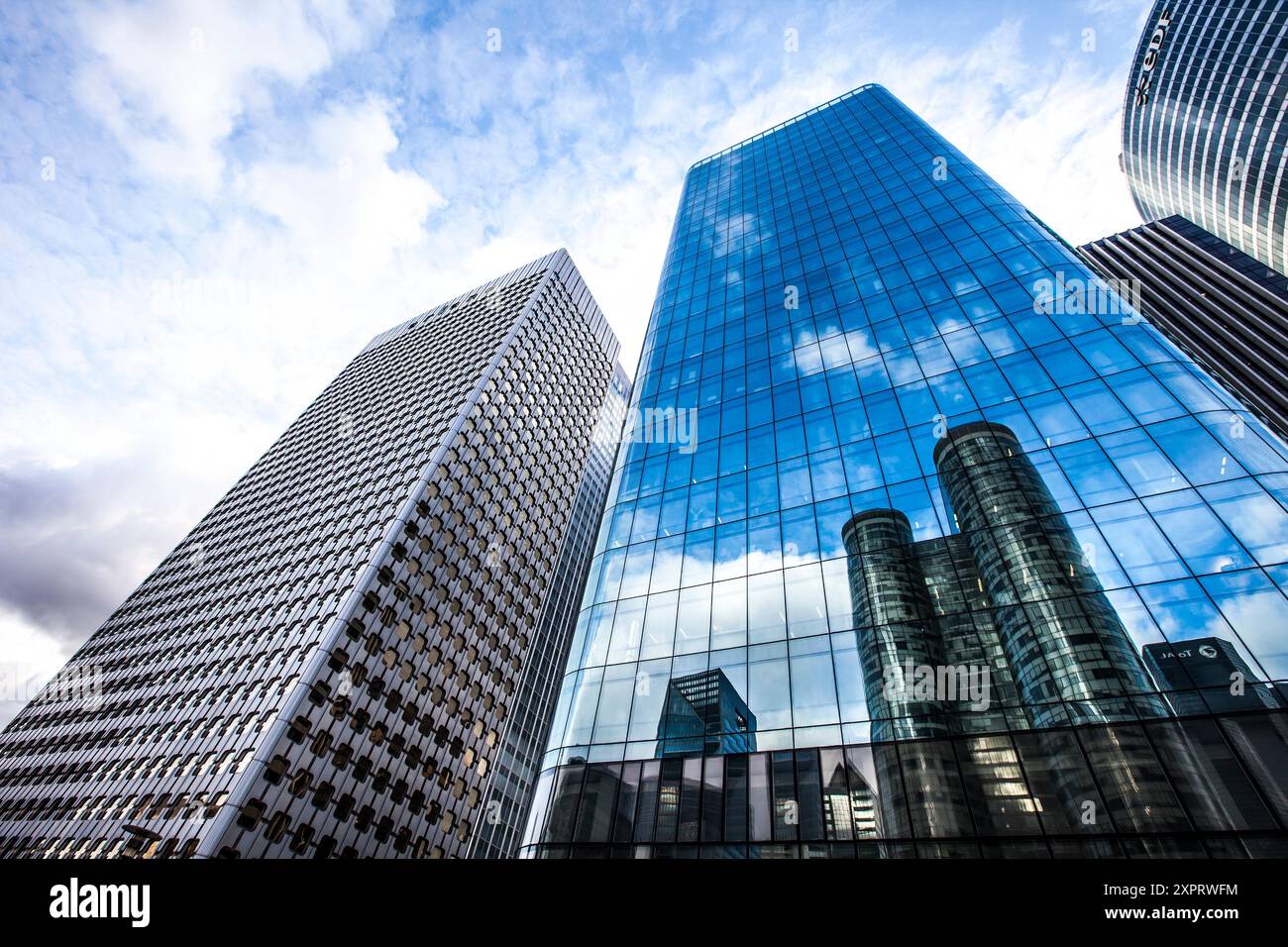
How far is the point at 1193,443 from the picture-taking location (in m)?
18.5

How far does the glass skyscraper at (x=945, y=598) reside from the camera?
13.8 meters

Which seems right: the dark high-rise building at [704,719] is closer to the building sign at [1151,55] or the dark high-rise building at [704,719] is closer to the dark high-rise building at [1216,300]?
the dark high-rise building at [1216,300]

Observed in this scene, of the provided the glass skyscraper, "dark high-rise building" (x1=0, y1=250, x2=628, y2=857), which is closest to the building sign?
"dark high-rise building" (x1=0, y1=250, x2=628, y2=857)

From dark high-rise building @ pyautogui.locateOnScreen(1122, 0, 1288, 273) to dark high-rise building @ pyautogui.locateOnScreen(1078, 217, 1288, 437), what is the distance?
6.19m

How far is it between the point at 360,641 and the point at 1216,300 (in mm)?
137499

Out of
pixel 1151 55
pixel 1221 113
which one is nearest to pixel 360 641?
pixel 1221 113

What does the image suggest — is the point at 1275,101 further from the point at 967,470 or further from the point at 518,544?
the point at 518,544

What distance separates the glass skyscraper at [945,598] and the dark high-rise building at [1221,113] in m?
88.6

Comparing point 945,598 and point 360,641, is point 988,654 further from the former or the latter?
point 360,641

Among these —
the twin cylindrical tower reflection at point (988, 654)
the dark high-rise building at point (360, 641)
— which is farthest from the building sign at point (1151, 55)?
the twin cylindrical tower reflection at point (988, 654)

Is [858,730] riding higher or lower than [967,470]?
lower

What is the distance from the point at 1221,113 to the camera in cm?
8862

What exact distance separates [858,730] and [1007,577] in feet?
21.7

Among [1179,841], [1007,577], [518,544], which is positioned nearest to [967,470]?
[1007,577]
